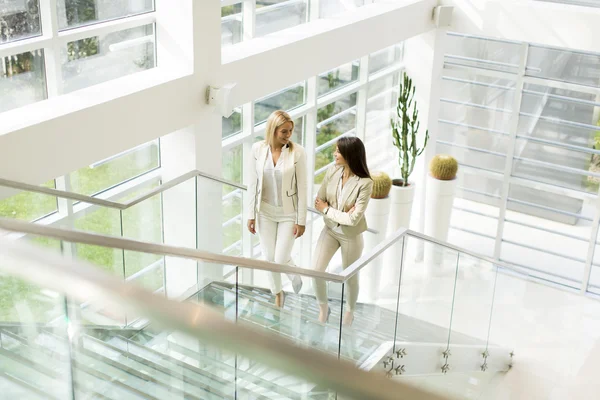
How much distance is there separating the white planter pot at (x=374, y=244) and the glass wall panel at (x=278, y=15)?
2497 mm

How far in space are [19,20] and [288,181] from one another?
2305 mm

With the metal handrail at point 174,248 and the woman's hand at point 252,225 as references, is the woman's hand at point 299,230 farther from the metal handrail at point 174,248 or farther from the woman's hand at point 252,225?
the metal handrail at point 174,248

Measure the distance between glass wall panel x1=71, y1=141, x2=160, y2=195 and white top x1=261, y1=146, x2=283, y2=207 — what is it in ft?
6.14

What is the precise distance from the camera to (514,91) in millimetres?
11148

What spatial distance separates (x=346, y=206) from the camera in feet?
19.2

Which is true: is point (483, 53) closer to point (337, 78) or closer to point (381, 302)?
point (337, 78)

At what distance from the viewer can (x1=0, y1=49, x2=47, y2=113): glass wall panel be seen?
585 cm

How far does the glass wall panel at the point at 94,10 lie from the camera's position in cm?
623

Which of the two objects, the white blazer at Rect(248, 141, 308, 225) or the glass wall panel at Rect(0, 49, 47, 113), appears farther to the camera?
the glass wall panel at Rect(0, 49, 47, 113)

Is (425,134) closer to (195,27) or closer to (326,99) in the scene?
(326,99)

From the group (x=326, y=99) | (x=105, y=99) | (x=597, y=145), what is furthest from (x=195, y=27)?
(x=597, y=145)

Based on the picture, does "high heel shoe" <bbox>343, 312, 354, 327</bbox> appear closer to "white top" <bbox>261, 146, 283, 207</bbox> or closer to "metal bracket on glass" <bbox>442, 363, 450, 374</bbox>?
"white top" <bbox>261, 146, 283, 207</bbox>

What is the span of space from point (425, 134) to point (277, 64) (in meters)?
4.06

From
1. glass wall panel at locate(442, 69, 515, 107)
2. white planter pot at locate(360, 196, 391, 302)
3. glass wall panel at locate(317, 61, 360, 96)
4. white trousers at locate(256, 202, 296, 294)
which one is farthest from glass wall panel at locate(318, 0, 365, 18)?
white trousers at locate(256, 202, 296, 294)
